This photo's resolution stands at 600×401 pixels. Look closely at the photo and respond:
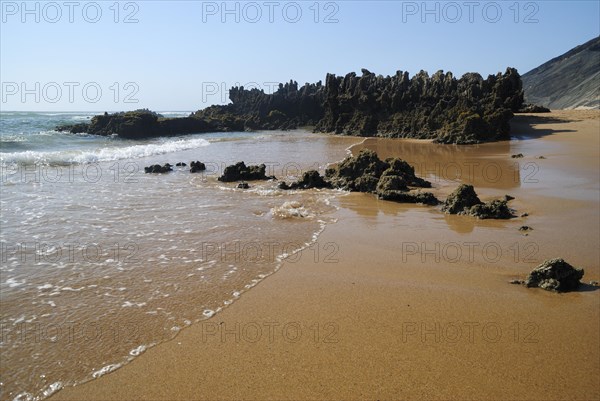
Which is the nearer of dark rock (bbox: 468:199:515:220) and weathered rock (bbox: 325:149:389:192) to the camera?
dark rock (bbox: 468:199:515:220)

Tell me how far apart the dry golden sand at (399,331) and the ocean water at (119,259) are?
42 cm

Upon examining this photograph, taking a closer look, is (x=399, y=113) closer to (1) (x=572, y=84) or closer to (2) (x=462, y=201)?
(2) (x=462, y=201)

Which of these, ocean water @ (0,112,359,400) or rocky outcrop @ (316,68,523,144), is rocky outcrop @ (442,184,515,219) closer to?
ocean water @ (0,112,359,400)

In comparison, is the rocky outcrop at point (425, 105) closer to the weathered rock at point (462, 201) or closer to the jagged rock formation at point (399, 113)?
the jagged rock formation at point (399, 113)

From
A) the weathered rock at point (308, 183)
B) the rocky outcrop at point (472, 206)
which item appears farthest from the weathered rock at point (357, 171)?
the rocky outcrop at point (472, 206)

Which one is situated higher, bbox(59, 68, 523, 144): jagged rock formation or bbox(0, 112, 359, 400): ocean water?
bbox(59, 68, 523, 144): jagged rock formation

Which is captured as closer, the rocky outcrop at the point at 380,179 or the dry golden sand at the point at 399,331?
the dry golden sand at the point at 399,331

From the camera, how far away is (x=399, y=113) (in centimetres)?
3881

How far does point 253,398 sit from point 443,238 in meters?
5.77

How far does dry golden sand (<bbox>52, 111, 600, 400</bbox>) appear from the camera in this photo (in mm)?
4117

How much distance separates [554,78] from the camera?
82.2 metres

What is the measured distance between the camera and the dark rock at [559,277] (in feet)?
19.7

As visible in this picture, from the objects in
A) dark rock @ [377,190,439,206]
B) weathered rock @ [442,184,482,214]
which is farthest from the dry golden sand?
dark rock @ [377,190,439,206]

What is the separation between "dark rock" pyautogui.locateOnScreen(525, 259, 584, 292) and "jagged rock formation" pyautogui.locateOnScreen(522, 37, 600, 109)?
205 feet
